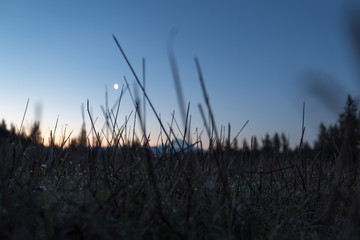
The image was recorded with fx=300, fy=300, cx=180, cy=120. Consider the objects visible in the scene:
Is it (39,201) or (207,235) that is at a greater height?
(39,201)

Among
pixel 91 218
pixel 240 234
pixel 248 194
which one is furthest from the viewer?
pixel 248 194

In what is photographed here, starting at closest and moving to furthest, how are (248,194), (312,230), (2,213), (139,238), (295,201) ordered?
(139,238) → (2,213) → (312,230) → (295,201) → (248,194)

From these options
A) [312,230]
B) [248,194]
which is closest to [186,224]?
[312,230]

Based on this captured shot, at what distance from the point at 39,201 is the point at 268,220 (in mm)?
1340

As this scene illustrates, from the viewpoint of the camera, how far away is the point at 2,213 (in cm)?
139

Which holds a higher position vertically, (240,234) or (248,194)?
(248,194)

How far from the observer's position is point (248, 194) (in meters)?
2.38

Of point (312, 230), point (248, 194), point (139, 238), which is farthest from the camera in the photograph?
point (248, 194)

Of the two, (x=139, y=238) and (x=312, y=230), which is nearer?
(x=139, y=238)

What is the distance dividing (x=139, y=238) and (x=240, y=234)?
62cm

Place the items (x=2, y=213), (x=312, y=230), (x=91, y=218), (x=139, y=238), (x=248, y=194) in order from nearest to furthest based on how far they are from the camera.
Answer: (x=91, y=218)
(x=139, y=238)
(x=2, y=213)
(x=312, y=230)
(x=248, y=194)

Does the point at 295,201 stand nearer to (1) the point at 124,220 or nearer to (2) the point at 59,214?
(1) the point at 124,220

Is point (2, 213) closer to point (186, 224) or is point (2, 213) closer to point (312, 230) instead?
point (186, 224)

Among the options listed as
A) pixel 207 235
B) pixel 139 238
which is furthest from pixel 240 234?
pixel 139 238
